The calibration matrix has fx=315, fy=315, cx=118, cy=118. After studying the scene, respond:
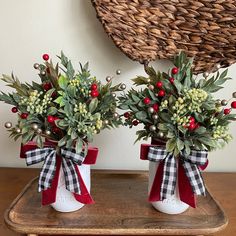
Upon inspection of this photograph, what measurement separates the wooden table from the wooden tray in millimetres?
58

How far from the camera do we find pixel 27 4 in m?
0.89

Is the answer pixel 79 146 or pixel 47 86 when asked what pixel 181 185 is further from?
pixel 47 86

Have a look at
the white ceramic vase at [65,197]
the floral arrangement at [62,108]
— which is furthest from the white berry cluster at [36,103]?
the white ceramic vase at [65,197]

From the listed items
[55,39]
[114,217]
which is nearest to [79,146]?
[114,217]

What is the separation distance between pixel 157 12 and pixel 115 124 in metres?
0.34

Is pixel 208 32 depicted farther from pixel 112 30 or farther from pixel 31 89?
pixel 31 89

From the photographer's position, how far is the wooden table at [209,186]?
0.77 metres

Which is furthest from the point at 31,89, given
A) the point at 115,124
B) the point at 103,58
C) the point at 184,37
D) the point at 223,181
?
the point at 223,181

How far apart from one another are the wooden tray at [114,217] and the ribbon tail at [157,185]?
0.04 m

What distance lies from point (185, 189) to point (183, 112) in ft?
0.57

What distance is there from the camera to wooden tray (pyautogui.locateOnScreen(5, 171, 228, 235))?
0.63 meters

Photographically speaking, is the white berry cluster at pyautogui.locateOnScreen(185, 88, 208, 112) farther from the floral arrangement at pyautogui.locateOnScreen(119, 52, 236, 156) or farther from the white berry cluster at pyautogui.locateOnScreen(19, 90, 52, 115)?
the white berry cluster at pyautogui.locateOnScreen(19, 90, 52, 115)

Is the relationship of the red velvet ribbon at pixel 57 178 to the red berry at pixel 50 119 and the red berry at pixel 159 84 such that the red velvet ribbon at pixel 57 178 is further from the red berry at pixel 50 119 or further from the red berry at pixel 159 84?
the red berry at pixel 159 84

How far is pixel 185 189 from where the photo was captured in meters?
0.67
